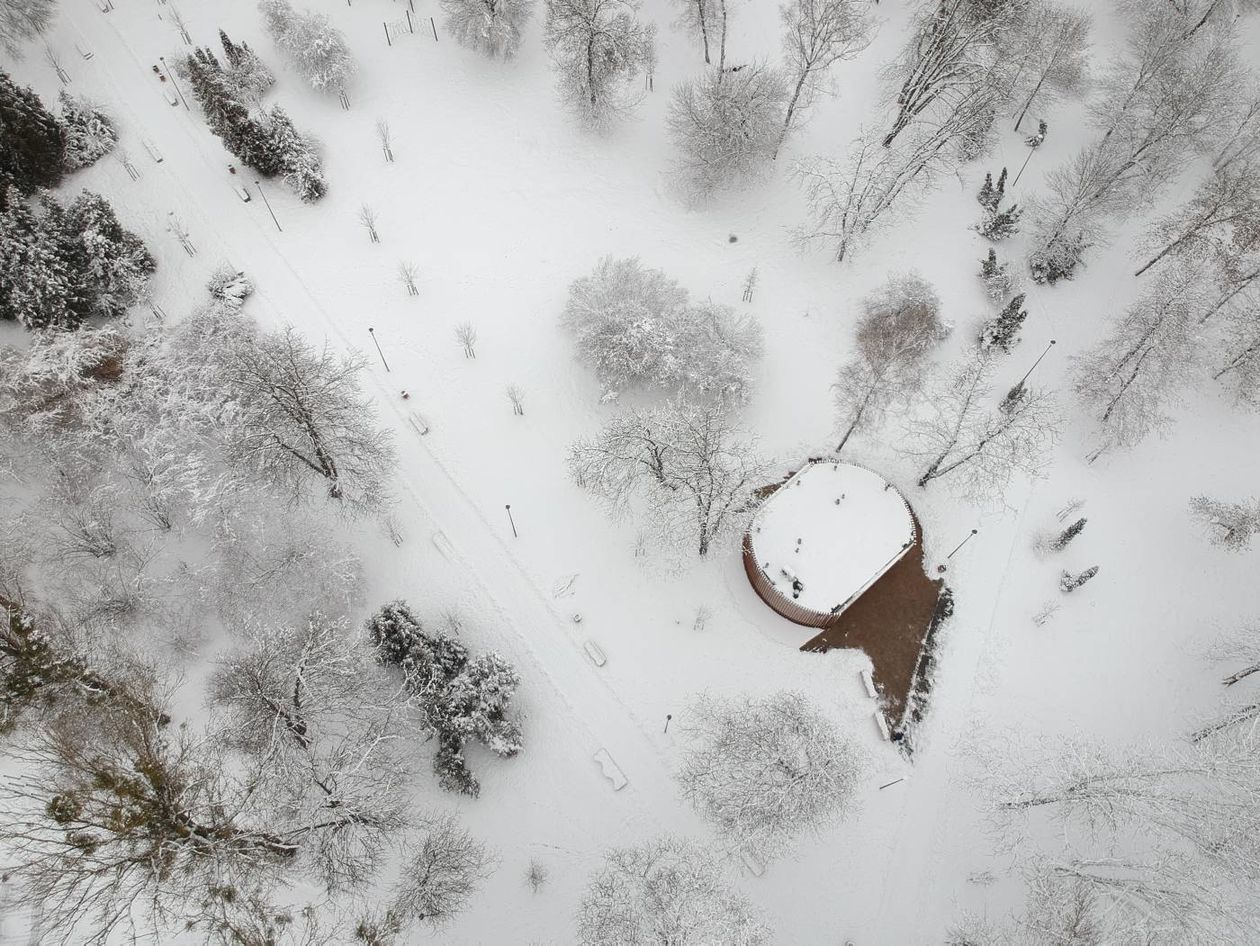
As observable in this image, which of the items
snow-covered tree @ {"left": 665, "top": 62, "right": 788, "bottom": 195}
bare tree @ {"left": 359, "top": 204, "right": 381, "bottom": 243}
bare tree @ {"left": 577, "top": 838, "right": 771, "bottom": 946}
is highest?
bare tree @ {"left": 359, "top": 204, "right": 381, "bottom": 243}

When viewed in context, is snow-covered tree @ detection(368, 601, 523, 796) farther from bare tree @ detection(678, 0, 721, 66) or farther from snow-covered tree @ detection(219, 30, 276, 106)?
bare tree @ detection(678, 0, 721, 66)

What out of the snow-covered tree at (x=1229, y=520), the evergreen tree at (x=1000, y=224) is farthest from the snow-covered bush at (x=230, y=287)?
the snow-covered tree at (x=1229, y=520)

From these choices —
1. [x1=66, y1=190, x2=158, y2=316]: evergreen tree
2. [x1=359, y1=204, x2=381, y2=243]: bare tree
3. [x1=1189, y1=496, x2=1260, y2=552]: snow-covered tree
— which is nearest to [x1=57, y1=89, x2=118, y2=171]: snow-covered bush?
[x1=66, y1=190, x2=158, y2=316]: evergreen tree

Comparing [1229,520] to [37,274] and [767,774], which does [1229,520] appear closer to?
[767,774]

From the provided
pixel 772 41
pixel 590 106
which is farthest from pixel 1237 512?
pixel 590 106

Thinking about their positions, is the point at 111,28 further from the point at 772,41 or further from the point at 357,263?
the point at 772,41

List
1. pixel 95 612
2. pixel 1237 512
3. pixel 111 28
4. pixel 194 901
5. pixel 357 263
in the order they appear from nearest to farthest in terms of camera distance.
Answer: pixel 194 901 < pixel 95 612 < pixel 1237 512 < pixel 357 263 < pixel 111 28

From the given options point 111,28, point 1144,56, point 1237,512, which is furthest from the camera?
point 111,28
